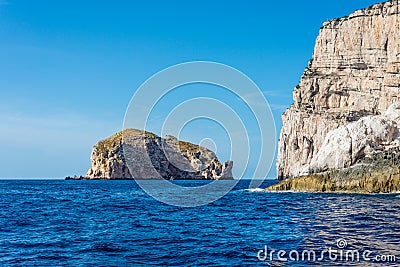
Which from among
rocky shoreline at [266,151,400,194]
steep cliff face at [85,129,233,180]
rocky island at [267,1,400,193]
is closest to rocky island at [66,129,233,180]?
steep cliff face at [85,129,233,180]

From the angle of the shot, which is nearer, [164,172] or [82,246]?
[82,246]

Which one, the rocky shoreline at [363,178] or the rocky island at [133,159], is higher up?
the rocky island at [133,159]

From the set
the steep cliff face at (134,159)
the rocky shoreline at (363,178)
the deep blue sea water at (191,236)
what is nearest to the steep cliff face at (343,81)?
the rocky shoreline at (363,178)

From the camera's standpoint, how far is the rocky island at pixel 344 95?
57062 mm

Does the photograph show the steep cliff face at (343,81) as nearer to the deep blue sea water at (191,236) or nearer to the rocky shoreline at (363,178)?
the rocky shoreline at (363,178)

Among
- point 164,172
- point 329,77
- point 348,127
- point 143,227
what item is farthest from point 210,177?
point 143,227

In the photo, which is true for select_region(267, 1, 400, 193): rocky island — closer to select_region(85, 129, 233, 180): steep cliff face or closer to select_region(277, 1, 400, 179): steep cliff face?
select_region(277, 1, 400, 179): steep cliff face

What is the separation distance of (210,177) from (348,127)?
142891 mm

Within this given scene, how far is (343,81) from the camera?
100938 mm

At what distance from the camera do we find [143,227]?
80.6 ft

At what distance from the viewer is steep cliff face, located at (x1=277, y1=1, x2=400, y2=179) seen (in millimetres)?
93125

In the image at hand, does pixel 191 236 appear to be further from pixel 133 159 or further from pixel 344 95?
pixel 133 159

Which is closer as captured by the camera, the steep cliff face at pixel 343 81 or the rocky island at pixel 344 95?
the rocky island at pixel 344 95

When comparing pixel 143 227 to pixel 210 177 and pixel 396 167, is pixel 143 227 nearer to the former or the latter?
pixel 396 167
